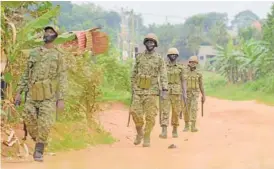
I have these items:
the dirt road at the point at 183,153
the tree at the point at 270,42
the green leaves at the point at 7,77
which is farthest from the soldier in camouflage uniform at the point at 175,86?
the tree at the point at 270,42

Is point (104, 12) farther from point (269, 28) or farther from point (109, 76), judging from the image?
point (109, 76)

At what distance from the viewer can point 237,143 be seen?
10.3 m

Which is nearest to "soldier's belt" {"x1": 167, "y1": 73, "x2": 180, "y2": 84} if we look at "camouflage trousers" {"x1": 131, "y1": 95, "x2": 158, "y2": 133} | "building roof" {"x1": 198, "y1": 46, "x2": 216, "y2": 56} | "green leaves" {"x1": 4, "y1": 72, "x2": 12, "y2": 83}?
"camouflage trousers" {"x1": 131, "y1": 95, "x2": 158, "y2": 133}

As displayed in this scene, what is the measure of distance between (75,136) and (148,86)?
1440 mm

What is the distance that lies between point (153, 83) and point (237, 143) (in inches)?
71.4

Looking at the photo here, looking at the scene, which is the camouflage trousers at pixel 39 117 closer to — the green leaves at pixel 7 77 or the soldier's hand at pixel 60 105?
the soldier's hand at pixel 60 105

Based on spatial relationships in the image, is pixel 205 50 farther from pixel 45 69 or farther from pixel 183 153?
pixel 45 69

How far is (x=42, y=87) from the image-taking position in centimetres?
766

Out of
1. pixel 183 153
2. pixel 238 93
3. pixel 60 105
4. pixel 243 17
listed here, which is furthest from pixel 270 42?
pixel 243 17

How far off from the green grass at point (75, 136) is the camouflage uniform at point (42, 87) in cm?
93

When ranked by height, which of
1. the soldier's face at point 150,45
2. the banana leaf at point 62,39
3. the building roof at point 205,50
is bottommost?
the building roof at point 205,50

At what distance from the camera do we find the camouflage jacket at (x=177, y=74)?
12.2m

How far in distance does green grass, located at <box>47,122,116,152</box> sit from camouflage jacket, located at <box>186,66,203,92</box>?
10.9 feet

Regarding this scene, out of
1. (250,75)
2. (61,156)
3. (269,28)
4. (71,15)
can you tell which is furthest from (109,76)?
(71,15)
